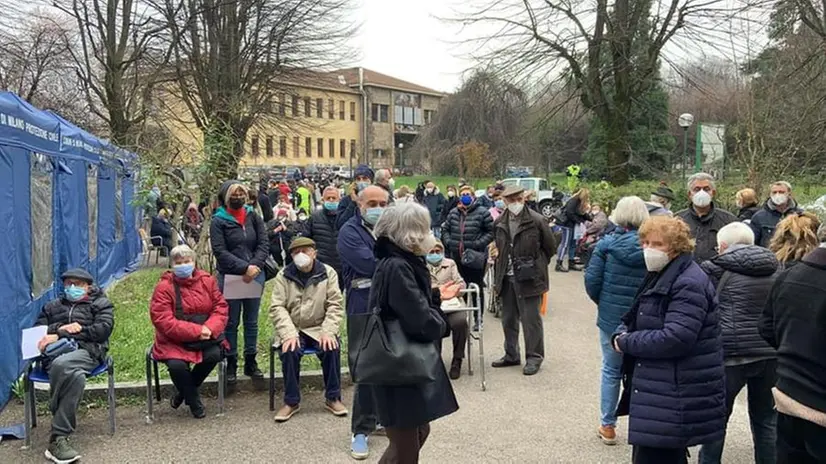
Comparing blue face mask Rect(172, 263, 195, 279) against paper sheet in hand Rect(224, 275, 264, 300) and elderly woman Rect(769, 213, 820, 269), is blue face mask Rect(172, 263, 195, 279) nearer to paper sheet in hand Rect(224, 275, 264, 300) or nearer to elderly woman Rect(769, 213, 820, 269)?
paper sheet in hand Rect(224, 275, 264, 300)

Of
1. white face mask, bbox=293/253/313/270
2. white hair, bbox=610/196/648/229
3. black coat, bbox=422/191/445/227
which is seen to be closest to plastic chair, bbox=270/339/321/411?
white face mask, bbox=293/253/313/270

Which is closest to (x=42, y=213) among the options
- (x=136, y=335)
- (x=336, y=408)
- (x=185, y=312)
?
(x=136, y=335)

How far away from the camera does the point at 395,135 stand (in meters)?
75.1

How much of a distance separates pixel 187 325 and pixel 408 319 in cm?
284

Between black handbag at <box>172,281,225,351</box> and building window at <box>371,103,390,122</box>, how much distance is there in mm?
67890

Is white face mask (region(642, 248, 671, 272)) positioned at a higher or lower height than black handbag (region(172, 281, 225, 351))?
higher

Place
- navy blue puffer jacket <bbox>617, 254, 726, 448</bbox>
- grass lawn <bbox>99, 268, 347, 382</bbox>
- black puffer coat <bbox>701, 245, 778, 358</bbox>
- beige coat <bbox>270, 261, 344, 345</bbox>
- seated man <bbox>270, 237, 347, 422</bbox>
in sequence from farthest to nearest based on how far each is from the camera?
grass lawn <bbox>99, 268, 347, 382</bbox> → beige coat <bbox>270, 261, 344, 345</bbox> → seated man <bbox>270, 237, 347, 422</bbox> → black puffer coat <bbox>701, 245, 778, 358</bbox> → navy blue puffer jacket <bbox>617, 254, 726, 448</bbox>

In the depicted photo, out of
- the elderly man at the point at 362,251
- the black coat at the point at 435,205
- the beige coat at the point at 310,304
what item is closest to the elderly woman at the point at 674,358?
the elderly man at the point at 362,251

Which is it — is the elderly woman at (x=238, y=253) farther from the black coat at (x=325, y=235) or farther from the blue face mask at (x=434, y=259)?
the blue face mask at (x=434, y=259)

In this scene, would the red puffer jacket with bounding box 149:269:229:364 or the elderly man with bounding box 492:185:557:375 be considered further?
the elderly man with bounding box 492:185:557:375

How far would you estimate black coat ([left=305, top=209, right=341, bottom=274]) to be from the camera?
6953 mm

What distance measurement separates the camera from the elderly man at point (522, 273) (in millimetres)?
6758

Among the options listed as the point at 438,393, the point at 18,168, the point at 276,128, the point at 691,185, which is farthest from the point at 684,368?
the point at 276,128

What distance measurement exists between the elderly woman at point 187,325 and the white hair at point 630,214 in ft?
11.2
